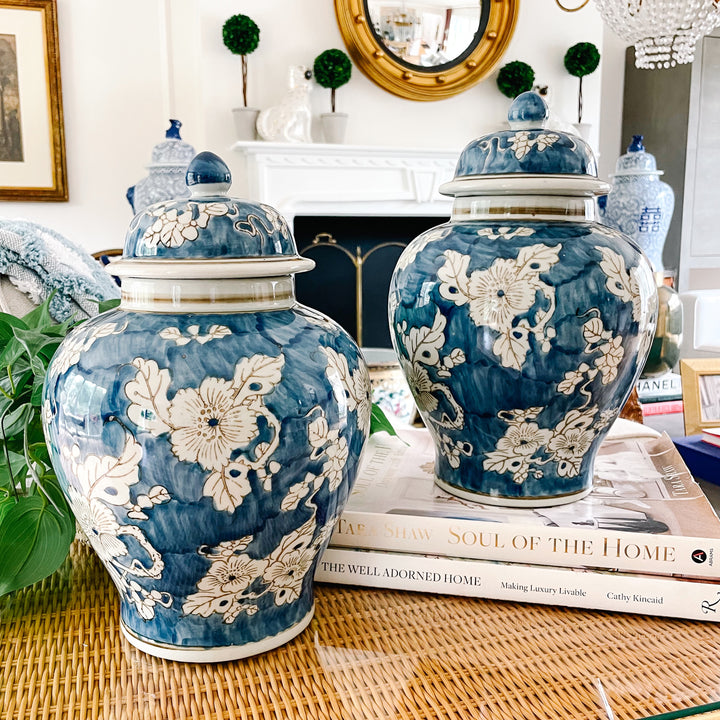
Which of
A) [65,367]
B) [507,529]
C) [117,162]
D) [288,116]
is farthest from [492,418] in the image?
[117,162]

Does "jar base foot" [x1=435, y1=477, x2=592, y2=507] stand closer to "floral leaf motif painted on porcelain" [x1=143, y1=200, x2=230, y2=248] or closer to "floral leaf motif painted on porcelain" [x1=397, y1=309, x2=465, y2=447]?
"floral leaf motif painted on porcelain" [x1=397, y1=309, x2=465, y2=447]

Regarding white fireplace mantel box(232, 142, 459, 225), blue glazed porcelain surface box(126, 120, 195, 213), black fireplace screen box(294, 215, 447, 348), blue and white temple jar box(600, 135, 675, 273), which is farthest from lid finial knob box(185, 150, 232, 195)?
black fireplace screen box(294, 215, 447, 348)

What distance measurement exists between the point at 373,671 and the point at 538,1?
349cm

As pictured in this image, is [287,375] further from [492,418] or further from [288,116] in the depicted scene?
[288,116]

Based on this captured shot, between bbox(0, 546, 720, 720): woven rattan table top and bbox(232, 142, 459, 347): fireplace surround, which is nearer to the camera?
bbox(0, 546, 720, 720): woven rattan table top

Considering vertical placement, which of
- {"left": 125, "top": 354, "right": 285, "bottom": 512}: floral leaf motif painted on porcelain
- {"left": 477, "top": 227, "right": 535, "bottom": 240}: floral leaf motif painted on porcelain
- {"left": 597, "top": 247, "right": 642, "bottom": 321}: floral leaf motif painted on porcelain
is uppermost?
{"left": 477, "top": 227, "right": 535, "bottom": 240}: floral leaf motif painted on porcelain

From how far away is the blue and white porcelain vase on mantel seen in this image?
0.55 meters

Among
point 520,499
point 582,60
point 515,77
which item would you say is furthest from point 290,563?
point 582,60

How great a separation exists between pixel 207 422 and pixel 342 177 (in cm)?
282

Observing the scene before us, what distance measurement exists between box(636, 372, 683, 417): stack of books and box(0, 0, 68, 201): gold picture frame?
2.91 meters

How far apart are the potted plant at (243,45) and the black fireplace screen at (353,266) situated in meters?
0.48

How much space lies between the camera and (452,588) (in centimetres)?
57

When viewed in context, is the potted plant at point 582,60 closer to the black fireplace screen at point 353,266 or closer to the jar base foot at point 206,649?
the black fireplace screen at point 353,266

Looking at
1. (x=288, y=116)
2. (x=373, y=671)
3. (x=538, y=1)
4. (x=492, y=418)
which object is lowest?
(x=373, y=671)
